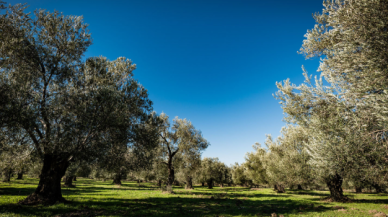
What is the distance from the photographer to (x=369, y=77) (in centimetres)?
1069

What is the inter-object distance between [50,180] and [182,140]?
27.8 m

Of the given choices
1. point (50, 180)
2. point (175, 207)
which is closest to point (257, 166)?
point (175, 207)

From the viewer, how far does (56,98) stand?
1464 centimetres

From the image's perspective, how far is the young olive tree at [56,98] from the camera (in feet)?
42.5

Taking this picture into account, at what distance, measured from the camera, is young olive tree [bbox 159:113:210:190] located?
134ft

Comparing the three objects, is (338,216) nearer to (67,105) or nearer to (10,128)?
(67,105)

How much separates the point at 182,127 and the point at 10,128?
32174 mm

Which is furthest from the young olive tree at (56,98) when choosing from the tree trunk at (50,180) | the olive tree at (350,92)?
the olive tree at (350,92)

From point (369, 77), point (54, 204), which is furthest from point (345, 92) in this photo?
point (54, 204)

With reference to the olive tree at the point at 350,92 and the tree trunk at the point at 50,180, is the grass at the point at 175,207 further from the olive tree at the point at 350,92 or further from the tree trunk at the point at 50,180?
the olive tree at the point at 350,92

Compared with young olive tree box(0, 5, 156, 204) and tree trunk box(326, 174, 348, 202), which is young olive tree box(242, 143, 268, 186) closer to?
tree trunk box(326, 174, 348, 202)

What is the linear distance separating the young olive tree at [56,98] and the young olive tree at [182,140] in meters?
21.3

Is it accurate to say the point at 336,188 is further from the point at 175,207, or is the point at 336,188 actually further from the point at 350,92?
the point at 175,207

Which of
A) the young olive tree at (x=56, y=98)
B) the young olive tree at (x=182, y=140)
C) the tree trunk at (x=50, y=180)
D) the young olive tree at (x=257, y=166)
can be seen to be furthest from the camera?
the young olive tree at (x=257, y=166)
